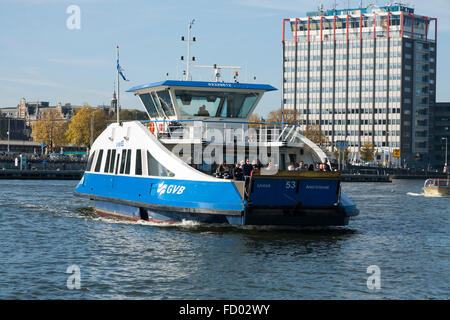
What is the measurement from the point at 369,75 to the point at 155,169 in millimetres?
160068

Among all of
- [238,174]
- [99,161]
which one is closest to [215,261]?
[238,174]

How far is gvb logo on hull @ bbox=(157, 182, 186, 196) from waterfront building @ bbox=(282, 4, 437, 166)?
6188 inches

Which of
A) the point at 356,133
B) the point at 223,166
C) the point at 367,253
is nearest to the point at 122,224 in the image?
the point at 223,166

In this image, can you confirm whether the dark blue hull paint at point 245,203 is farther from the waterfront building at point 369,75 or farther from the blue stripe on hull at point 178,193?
the waterfront building at point 369,75

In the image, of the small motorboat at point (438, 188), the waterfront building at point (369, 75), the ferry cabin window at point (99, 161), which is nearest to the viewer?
the ferry cabin window at point (99, 161)

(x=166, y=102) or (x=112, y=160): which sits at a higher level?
(x=166, y=102)

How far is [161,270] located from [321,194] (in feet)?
26.7

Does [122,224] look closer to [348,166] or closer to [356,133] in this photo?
[348,166]

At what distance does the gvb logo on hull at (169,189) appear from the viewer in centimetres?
2582

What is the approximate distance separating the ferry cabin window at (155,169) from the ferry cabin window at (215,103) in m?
3.97

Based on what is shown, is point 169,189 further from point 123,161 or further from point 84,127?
point 84,127

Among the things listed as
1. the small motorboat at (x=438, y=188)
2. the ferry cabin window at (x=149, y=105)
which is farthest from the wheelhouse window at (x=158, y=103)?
the small motorboat at (x=438, y=188)

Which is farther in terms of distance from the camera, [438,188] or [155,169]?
[438,188]

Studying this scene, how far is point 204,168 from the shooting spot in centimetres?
2928
